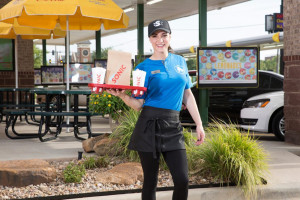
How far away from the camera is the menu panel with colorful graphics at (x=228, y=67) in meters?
11.1

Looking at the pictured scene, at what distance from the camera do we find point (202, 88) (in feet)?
37.1

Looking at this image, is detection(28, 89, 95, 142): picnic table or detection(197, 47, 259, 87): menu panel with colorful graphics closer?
detection(28, 89, 95, 142): picnic table

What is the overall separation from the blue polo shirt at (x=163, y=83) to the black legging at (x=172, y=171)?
384 mm

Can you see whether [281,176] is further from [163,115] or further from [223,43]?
[223,43]

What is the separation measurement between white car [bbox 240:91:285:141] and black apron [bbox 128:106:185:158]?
6.69 m

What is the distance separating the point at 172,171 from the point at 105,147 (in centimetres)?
359

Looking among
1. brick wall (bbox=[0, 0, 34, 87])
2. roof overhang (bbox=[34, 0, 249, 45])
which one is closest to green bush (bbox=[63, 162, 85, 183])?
roof overhang (bbox=[34, 0, 249, 45])

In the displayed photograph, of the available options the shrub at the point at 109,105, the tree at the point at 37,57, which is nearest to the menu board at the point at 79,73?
the shrub at the point at 109,105

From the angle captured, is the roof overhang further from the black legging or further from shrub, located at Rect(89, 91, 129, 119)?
the black legging

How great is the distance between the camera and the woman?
3.66 meters

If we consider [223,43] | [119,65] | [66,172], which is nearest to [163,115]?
[119,65]

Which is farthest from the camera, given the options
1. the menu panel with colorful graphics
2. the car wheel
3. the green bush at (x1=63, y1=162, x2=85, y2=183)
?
the menu panel with colorful graphics

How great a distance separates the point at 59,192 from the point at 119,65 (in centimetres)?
217

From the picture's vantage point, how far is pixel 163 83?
3691 mm
